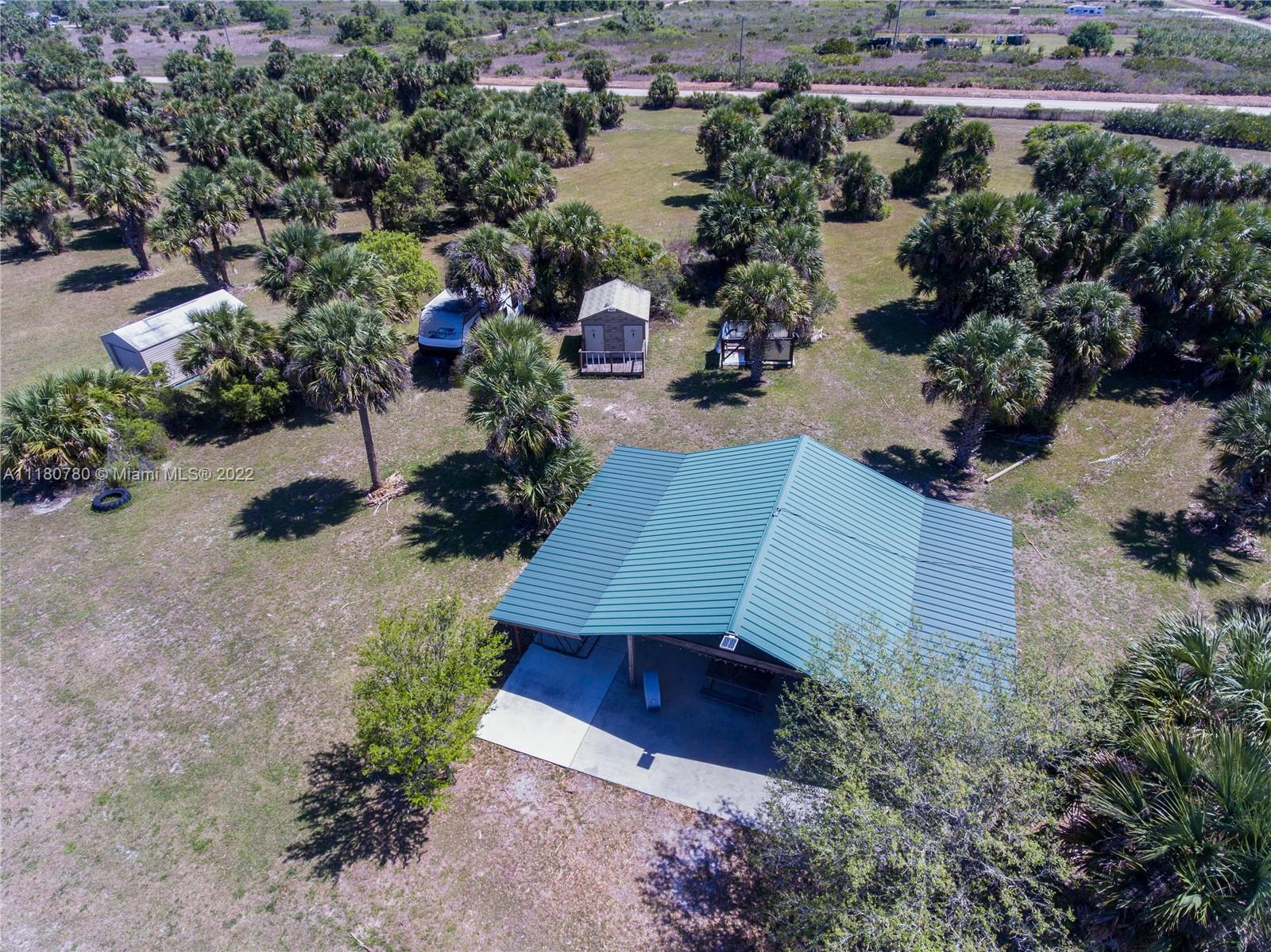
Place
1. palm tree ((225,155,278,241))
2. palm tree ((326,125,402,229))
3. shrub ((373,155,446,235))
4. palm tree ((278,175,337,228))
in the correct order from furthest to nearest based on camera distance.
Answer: shrub ((373,155,446,235)) < palm tree ((326,125,402,229)) < palm tree ((225,155,278,241)) < palm tree ((278,175,337,228))

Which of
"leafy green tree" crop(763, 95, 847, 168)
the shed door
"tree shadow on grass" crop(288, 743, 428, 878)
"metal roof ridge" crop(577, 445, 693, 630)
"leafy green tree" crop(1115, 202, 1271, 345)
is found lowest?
"tree shadow on grass" crop(288, 743, 428, 878)

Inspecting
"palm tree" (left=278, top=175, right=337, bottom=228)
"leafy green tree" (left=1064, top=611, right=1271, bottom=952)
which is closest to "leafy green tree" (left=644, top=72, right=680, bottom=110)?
"palm tree" (left=278, top=175, right=337, bottom=228)

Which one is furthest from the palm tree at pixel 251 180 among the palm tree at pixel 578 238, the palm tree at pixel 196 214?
the palm tree at pixel 578 238

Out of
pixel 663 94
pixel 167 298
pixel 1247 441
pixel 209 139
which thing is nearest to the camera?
pixel 1247 441

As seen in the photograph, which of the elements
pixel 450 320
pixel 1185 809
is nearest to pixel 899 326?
pixel 450 320

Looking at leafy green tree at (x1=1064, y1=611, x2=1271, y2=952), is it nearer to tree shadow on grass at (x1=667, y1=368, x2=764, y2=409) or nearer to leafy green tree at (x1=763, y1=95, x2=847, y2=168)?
tree shadow on grass at (x1=667, y1=368, x2=764, y2=409)

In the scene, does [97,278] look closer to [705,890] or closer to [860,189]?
[705,890]

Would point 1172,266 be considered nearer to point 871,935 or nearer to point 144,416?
point 871,935
